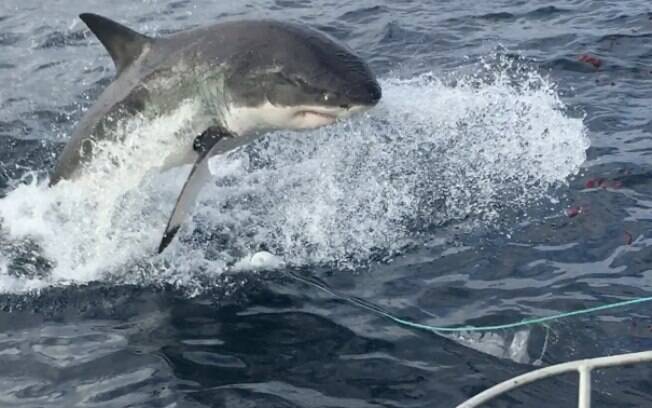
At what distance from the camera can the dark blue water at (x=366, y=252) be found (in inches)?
197

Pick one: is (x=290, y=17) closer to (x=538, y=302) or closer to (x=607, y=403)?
(x=538, y=302)

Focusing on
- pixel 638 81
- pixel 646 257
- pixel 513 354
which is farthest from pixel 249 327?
pixel 638 81

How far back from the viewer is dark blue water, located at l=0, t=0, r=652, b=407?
5004 millimetres

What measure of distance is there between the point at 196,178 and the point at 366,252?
1.34m

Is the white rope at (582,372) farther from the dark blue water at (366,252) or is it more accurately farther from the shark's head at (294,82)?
the shark's head at (294,82)

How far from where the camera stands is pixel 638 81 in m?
8.82

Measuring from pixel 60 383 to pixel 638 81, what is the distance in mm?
6419

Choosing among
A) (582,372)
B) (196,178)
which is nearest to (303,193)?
(196,178)

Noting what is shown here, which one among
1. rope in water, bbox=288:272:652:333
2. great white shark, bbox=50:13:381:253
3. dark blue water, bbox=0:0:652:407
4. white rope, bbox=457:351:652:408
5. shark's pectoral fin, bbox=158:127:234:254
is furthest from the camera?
shark's pectoral fin, bbox=158:127:234:254

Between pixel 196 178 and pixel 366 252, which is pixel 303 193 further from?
pixel 196 178

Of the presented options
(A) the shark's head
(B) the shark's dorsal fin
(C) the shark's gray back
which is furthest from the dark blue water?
(A) the shark's head

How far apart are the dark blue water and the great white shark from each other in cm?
32

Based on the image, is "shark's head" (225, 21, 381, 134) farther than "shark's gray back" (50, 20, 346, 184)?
No

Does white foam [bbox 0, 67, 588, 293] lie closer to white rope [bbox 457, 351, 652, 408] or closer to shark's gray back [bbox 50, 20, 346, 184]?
shark's gray back [bbox 50, 20, 346, 184]
